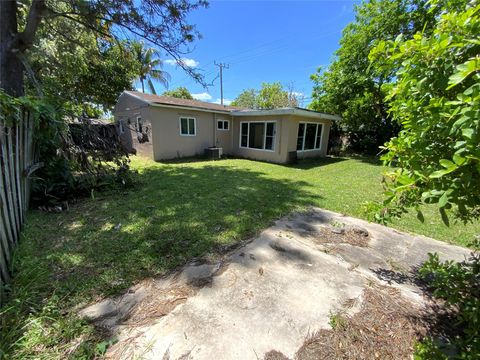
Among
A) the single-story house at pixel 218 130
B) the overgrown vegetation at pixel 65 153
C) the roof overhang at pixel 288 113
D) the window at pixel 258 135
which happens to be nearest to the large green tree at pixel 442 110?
the overgrown vegetation at pixel 65 153

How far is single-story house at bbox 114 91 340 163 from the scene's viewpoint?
10.9m

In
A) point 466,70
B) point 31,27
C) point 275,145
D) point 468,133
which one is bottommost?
point 275,145

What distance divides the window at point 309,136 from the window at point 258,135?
1.49 m

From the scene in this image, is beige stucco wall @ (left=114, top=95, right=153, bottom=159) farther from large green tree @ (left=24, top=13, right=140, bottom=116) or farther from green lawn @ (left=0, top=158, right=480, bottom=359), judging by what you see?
green lawn @ (left=0, top=158, right=480, bottom=359)

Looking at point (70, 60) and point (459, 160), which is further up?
point (70, 60)

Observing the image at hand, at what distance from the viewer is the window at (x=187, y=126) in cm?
1189

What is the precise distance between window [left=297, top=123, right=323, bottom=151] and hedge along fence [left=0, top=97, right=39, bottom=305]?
1049cm

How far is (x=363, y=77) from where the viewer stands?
12.8m

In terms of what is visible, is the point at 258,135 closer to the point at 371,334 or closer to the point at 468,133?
the point at 371,334

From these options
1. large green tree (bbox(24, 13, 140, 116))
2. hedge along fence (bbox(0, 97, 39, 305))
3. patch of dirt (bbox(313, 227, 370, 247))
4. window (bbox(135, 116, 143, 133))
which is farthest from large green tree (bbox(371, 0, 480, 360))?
window (bbox(135, 116, 143, 133))

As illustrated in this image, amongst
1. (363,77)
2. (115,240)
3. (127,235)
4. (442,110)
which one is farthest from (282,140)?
(442,110)

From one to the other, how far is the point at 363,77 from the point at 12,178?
15.2m

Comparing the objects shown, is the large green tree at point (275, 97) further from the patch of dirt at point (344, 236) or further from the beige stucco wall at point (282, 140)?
the patch of dirt at point (344, 236)

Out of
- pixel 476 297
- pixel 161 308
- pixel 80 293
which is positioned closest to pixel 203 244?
pixel 161 308
